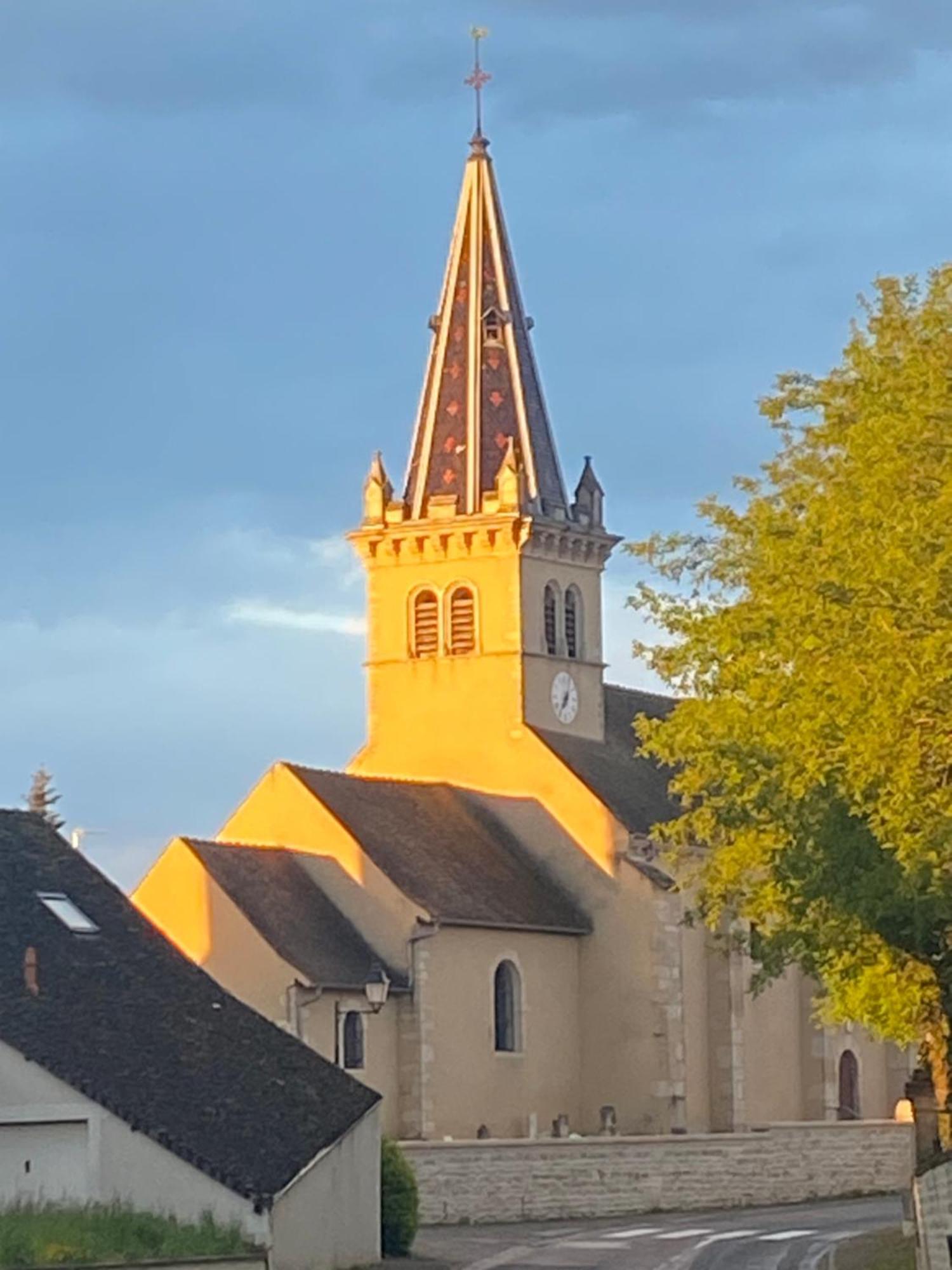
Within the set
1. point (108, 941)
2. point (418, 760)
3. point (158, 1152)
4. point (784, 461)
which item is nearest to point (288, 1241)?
point (158, 1152)

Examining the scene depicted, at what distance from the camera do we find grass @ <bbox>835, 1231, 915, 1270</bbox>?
3256 cm

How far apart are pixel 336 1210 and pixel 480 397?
40794 millimetres

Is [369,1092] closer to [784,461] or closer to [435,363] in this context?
[784,461]

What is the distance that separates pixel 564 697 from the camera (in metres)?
71.6

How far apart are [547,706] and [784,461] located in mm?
30636

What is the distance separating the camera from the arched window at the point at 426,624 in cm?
7131

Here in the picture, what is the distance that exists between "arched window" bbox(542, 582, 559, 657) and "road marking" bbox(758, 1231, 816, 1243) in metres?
29.7

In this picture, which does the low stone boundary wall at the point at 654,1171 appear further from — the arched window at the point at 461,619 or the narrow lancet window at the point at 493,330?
the narrow lancet window at the point at 493,330

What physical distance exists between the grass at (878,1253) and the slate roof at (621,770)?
1085 inches

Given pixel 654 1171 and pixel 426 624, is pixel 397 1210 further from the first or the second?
pixel 426 624

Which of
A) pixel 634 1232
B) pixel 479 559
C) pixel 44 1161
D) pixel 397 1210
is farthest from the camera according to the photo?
pixel 479 559

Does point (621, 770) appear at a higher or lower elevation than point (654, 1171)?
higher

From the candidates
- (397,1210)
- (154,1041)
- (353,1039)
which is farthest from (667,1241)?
(353,1039)

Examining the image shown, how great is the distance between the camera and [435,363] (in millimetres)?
72688
